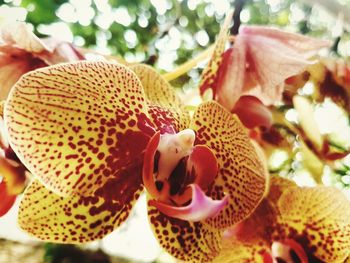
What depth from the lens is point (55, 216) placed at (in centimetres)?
38

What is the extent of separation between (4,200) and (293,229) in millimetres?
330

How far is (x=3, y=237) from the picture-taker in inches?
58.4

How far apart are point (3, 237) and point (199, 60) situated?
3.77 feet

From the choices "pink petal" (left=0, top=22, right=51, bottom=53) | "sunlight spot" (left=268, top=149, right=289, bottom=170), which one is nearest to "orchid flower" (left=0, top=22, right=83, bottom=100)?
"pink petal" (left=0, top=22, right=51, bottom=53)

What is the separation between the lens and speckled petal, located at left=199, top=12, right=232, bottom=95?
47 centimetres

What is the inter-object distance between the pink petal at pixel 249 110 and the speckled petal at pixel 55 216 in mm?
190

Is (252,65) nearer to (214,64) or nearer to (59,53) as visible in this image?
(214,64)

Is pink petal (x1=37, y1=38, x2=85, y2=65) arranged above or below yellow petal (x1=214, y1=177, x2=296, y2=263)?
above

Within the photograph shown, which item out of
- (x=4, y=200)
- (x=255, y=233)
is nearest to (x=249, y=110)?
(x=255, y=233)

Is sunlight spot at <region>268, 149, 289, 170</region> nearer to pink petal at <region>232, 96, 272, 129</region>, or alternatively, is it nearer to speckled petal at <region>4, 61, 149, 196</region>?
pink petal at <region>232, 96, 272, 129</region>

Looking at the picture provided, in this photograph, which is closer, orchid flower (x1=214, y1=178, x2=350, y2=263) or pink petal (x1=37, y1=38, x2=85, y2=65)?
pink petal (x1=37, y1=38, x2=85, y2=65)

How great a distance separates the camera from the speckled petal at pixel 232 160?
424 mm

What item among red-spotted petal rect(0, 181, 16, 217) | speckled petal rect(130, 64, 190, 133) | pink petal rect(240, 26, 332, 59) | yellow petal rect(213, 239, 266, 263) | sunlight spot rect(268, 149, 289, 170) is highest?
pink petal rect(240, 26, 332, 59)

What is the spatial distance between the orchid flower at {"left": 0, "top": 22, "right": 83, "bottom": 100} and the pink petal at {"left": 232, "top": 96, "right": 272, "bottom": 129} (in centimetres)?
17
